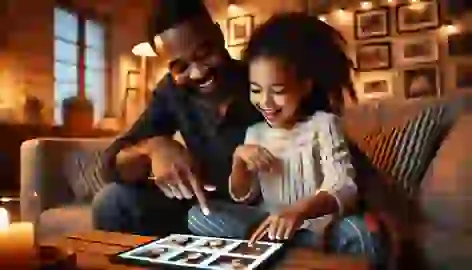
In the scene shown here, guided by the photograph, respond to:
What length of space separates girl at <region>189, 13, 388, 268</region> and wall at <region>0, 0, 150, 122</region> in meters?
0.29

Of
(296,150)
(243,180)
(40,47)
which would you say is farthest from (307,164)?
(40,47)

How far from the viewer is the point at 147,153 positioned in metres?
1.31

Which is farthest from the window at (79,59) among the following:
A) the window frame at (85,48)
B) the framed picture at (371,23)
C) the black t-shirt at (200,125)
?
the framed picture at (371,23)

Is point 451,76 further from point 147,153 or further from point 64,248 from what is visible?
point 64,248

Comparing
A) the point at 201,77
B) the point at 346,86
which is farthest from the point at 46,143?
the point at 346,86

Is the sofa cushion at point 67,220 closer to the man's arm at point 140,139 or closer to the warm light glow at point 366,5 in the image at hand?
the man's arm at point 140,139

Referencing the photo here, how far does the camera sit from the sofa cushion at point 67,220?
4.19 feet

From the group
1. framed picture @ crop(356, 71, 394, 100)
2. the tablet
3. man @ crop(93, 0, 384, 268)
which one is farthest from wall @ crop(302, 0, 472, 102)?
the tablet

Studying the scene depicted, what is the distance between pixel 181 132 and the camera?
4.25ft

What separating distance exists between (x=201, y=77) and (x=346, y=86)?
0.33 metres

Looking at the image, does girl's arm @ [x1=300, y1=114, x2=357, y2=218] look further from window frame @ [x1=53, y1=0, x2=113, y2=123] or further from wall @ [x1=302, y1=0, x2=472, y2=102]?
window frame @ [x1=53, y1=0, x2=113, y2=123]

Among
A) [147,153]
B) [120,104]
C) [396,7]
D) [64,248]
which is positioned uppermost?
[396,7]

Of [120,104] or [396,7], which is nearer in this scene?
[396,7]

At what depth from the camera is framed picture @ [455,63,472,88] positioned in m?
1.09
